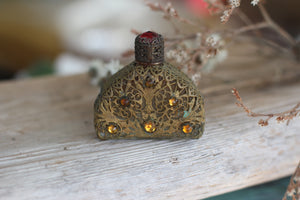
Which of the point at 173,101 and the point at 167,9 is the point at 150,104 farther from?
the point at 167,9

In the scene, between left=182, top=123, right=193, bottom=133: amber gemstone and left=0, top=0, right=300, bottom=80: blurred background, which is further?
left=0, top=0, right=300, bottom=80: blurred background

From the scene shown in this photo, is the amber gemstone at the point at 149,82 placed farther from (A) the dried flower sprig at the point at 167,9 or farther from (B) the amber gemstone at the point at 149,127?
(A) the dried flower sprig at the point at 167,9

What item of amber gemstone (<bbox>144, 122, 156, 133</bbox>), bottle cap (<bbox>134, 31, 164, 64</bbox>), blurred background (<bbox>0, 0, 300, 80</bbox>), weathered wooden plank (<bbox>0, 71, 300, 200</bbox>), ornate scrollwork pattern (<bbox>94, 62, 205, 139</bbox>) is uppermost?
blurred background (<bbox>0, 0, 300, 80</bbox>)

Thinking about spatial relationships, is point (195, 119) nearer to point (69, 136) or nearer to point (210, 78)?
point (69, 136)

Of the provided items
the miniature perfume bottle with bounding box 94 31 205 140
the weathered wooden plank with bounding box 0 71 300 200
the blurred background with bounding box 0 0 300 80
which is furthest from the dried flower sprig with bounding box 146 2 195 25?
the blurred background with bounding box 0 0 300 80

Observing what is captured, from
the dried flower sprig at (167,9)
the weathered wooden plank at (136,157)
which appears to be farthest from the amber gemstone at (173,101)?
the dried flower sprig at (167,9)

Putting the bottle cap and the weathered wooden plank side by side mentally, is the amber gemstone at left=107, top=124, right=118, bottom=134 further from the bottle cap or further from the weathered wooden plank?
the bottle cap

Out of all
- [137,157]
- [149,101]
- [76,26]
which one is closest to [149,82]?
[149,101]
